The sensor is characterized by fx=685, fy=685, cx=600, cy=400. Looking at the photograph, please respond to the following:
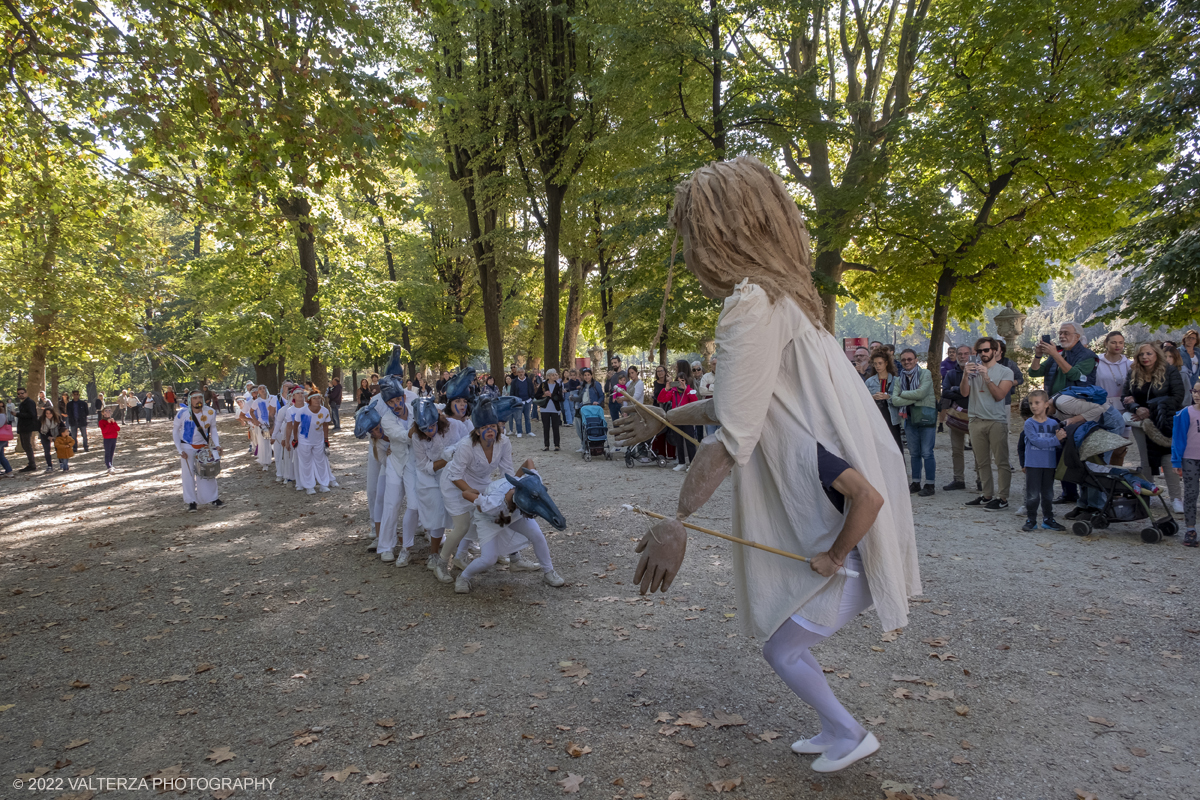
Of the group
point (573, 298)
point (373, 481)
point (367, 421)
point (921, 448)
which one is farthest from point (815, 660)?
point (573, 298)

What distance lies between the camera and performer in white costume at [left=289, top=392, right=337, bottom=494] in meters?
12.1

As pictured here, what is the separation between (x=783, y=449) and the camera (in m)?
2.49

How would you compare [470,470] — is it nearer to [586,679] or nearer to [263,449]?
[586,679]

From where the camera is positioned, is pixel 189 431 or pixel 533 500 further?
pixel 189 431

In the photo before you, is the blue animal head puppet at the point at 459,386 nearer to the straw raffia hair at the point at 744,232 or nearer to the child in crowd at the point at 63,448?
the straw raffia hair at the point at 744,232

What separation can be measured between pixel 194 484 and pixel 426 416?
22.4ft

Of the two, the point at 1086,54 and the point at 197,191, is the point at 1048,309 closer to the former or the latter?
the point at 1086,54

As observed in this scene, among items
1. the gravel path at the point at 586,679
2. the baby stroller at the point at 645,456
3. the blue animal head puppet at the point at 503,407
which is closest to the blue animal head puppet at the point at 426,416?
the blue animal head puppet at the point at 503,407

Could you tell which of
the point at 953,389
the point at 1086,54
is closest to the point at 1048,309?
the point at 1086,54

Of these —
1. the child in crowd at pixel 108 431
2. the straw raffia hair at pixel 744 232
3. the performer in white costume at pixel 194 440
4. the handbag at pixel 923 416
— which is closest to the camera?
the straw raffia hair at pixel 744 232

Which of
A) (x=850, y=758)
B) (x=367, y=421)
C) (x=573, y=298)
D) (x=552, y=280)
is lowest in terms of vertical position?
(x=850, y=758)

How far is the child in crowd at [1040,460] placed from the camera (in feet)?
23.4

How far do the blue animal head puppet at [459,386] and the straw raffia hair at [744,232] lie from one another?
4420 mm

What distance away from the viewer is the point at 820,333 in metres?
2.56
